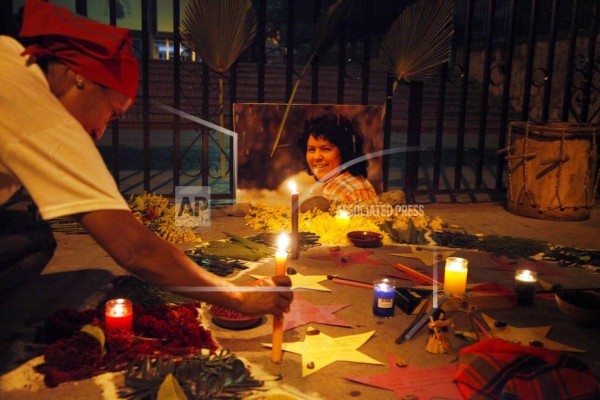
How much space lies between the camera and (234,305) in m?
2.19

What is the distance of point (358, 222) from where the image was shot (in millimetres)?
5328

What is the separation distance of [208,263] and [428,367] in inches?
74.7

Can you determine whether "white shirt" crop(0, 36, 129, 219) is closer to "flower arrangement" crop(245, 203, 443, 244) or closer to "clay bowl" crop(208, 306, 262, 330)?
"clay bowl" crop(208, 306, 262, 330)

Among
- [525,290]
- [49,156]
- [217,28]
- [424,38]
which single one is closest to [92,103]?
[49,156]

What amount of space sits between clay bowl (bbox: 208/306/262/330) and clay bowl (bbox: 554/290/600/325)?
5.64 ft

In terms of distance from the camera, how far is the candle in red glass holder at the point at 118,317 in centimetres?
286

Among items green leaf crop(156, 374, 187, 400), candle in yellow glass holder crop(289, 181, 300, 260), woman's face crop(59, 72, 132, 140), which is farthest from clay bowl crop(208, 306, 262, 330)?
woman's face crop(59, 72, 132, 140)

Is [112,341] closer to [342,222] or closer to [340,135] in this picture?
[342,222]

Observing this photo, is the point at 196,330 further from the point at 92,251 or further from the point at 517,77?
the point at 517,77

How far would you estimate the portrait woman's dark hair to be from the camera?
6238 millimetres

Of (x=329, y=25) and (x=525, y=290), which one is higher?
(x=329, y=25)

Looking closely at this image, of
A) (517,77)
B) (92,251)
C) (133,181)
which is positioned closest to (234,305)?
(92,251)

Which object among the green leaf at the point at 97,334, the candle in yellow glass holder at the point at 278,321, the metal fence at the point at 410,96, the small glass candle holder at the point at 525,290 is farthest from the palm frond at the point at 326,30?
the green leaf at the point at 97,334

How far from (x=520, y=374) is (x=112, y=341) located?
6.07 ft
